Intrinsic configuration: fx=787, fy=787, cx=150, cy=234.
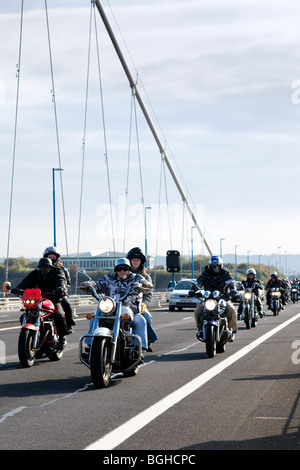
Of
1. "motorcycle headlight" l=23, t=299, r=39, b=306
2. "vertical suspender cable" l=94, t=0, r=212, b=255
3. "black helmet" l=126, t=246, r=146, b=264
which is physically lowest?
"motorcycle headlight" l=23, t=299, r=39, b=306

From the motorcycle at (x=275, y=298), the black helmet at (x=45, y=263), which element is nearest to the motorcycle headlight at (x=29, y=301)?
the black helmet at (x=45, y=263)

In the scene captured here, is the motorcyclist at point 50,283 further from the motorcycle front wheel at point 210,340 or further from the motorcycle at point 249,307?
the motorcycle at point 249,307

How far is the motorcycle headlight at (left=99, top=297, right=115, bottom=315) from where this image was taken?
31.2ft

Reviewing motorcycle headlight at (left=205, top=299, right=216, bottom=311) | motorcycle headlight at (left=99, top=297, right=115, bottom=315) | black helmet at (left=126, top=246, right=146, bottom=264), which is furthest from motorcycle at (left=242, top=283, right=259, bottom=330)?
motorcycle headlight at (left=99, top=297, right=115, bottom=315)

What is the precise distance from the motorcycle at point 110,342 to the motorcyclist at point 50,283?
1902 millimetres

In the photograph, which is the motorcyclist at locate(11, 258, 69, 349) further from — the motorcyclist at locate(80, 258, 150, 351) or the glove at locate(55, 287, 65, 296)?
the motorcyclist at locate(80, 258, 150, 351)

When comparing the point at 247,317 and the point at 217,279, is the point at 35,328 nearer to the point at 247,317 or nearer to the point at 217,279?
the point at 217,279

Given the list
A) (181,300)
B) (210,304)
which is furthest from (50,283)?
(181,300)

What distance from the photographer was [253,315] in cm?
2141

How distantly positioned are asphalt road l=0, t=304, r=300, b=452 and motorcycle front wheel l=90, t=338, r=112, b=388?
14 centimetres

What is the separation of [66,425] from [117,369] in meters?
2.95

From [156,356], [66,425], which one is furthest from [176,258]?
[66,425]

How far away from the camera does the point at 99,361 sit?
8938 millimetres
